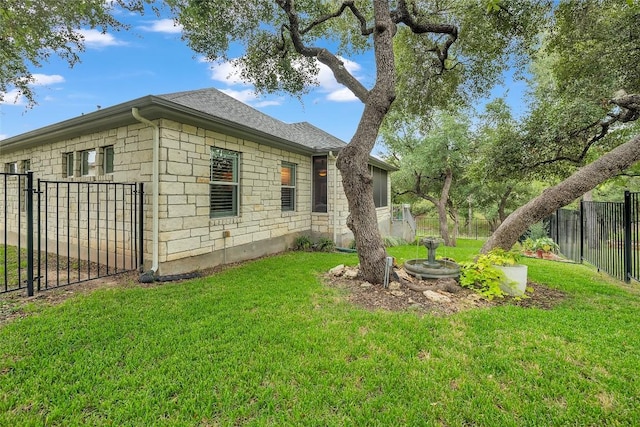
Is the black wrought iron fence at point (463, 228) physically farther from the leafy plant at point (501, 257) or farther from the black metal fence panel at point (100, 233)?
the black metal fence panel at point (100, 233)

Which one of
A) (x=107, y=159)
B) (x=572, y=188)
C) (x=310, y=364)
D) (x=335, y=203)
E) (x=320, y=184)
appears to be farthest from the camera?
(x=320, y=184)

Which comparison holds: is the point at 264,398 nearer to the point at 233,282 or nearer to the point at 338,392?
the point at 338,392

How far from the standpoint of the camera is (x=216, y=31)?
20.9 feet

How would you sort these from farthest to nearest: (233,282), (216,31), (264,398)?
(216,31) → (233,282) → (264,398)

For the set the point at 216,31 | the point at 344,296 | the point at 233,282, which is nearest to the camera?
the point at 344,296

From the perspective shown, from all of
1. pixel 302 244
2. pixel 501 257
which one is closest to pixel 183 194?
pixel 302 244

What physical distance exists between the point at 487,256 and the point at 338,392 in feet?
11.4

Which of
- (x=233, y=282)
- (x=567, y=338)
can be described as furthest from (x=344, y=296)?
(x=567, y=338)

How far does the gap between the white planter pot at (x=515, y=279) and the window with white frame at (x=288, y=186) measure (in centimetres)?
545

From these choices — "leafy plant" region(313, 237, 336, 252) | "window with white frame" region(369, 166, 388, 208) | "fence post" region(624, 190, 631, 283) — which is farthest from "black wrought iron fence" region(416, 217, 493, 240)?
"fence post" region(624, 190, 631, 283)

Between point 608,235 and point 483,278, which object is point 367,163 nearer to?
point 483,278

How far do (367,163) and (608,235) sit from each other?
544cm

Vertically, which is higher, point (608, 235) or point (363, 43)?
point (363, 43)

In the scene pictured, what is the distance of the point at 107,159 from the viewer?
19.0 ft
